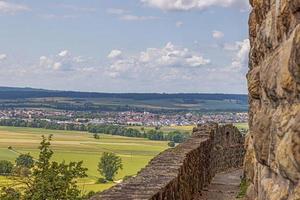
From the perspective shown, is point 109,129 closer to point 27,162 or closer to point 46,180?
point 27,162

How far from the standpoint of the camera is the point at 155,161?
1317 centimetres

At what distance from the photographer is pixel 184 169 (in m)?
13.8

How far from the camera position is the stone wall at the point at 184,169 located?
9016 millimetres

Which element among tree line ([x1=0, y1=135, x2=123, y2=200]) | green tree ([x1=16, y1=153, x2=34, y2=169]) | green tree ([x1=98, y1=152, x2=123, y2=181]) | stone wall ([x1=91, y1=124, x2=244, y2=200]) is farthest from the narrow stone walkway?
green tree ([x1=98, y1=152, x2=123, y2=181])

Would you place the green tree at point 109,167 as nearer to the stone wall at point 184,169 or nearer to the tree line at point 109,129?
the tree line at point 109,129

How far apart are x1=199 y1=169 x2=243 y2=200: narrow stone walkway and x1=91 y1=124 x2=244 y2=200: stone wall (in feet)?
1.13

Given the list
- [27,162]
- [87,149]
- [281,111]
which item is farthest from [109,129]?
[281,111]

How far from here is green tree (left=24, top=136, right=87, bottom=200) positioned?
3059 centimetres

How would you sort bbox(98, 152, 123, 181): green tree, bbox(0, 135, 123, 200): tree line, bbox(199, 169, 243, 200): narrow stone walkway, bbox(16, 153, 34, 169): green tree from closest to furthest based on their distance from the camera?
1. bbox(199, 169, 243, 200): narrow stone walkway
2. bbox(0, 135, 123, 200): tree line
3. bbox(16, 153, 34, 169): green tree
4. bbox(98, 152, 123, 181): green tree

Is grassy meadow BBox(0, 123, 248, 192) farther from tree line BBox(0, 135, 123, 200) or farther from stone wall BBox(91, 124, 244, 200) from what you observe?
stone wall BBox(91, 124, 244, 200)

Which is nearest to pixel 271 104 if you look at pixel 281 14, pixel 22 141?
pixel 281 14

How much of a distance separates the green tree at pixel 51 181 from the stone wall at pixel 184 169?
887 centimetres

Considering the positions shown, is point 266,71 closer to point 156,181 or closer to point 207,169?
point 156,181

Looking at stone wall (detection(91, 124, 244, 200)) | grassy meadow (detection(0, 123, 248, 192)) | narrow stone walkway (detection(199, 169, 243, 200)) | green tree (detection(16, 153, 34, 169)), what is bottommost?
grassy meadow (detection(0, 123, 248, 192))
